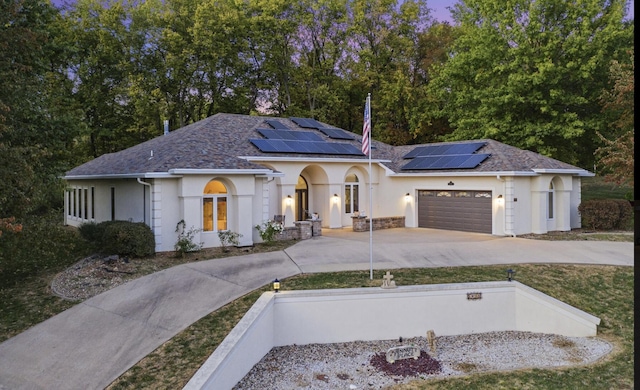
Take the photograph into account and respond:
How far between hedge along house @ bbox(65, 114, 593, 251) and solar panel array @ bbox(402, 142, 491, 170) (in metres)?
0.06

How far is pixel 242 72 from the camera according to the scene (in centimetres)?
3303

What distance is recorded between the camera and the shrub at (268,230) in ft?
51.2

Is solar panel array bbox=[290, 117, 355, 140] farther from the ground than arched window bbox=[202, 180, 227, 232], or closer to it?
farther from the ground

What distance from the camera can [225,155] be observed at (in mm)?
16312

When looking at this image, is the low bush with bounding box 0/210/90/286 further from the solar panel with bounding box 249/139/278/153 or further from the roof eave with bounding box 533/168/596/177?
the roof eave with bounding box 533/168/596/177

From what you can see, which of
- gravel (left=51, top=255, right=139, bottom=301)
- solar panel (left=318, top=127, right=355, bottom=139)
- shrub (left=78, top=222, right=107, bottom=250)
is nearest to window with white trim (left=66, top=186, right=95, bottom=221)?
shrub (left=78, top=222, right=107, bottom=250)

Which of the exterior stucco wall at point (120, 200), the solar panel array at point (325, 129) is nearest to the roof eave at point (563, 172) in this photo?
the solar panel array at point (325, 129)

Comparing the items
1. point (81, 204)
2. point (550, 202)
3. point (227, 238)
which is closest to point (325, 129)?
point (227, 238)

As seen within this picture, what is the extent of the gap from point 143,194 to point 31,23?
623cm

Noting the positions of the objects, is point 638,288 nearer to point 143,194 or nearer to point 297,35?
point 143,194

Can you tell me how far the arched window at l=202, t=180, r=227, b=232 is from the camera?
1525 centimetres

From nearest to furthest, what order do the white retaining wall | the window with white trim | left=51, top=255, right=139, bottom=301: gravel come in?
the white retaining wall < left=51, top=255, right=139, bottom=301: gravel < the window with white trim

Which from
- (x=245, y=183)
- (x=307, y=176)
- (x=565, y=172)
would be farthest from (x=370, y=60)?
(x=245, y=183)

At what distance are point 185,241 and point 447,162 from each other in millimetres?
12068
